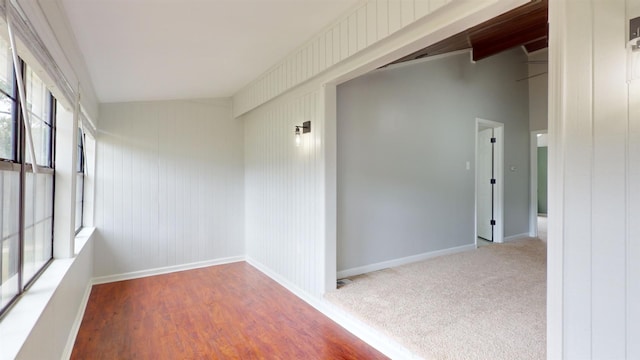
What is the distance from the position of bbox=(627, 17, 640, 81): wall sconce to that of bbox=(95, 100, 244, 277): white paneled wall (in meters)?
4.60

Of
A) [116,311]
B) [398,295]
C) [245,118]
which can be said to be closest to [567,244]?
[398,295]

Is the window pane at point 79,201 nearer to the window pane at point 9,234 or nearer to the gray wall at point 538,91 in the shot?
the window pane at point 9,234

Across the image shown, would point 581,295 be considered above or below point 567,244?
below

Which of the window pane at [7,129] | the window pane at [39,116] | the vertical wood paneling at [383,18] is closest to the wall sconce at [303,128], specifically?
the vertical wood paneling at [383,18]

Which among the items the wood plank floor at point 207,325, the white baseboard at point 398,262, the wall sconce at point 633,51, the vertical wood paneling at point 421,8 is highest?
the vertical wood paneling at point 421,8

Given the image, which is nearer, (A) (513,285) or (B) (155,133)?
(A) (513,285)

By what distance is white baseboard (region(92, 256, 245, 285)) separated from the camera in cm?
403

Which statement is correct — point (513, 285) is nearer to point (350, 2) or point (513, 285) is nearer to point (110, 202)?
point (350, 2)

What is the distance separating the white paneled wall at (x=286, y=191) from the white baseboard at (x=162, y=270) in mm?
374

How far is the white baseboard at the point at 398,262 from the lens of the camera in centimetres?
365

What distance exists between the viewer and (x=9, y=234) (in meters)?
1.62

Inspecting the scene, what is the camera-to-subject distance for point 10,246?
164 cm

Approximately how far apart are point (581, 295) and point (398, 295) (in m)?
1.94

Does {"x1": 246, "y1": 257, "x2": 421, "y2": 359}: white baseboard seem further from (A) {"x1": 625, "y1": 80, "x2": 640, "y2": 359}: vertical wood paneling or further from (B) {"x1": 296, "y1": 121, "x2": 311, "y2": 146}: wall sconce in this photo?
(B) {"x1": 296, "y1": 121, "x2": 311, "y2": 146}: wall sconce
